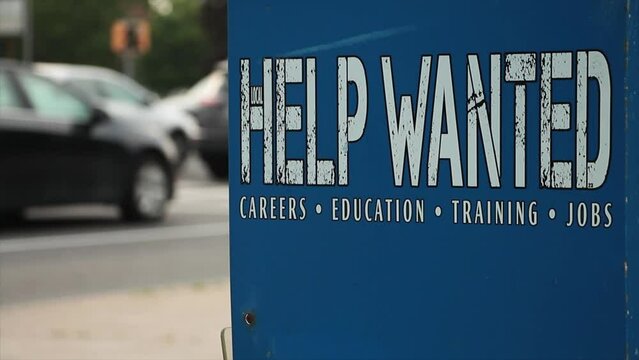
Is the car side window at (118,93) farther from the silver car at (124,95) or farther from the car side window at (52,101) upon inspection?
the car side window at (52,101)

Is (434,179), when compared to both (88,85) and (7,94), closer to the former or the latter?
(7,94)

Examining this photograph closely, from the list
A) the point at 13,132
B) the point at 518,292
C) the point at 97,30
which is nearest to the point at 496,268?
the point at 518,292

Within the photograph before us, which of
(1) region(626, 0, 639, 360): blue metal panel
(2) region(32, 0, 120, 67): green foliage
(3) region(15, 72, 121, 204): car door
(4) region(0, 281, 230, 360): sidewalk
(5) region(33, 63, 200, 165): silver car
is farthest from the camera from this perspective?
(2) region(32, 0, 120, 67): green foliage

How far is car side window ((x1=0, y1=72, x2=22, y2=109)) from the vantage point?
1224 cm

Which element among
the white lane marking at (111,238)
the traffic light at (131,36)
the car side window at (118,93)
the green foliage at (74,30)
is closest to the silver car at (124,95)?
the car side window at (118,93)

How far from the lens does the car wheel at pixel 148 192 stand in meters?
13.2

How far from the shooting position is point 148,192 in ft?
44.1

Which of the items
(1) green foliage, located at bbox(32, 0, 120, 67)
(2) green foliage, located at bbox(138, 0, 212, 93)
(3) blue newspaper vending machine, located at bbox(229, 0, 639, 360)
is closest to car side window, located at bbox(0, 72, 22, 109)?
(3) blue newspaper vending machine, located at bbox(229, 0, 639, 360)

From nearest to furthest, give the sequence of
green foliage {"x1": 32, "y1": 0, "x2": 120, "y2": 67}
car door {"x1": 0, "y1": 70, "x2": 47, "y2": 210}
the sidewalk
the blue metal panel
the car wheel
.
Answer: the blue metal panel
the sidewalk
car door {"x1": 0, "y1": 70, "x2": 47, "y2": 210}
the car wheel
green foliage {"x1": 32, "y1": 0, "x2": 120, "y2": 67}

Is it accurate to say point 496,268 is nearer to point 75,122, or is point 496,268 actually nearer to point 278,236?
point 278,236

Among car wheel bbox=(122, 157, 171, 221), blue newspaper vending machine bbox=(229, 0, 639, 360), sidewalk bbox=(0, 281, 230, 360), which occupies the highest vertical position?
blue newspaper vending machine bbox=(229, 0, 639, 360)

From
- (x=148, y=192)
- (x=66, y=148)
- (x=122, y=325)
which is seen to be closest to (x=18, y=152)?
(x=66, y=148)

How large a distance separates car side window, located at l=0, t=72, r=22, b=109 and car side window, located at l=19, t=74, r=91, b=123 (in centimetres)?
11

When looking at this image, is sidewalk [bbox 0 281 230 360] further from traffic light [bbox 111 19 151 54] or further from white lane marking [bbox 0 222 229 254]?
traffic light [bbox 111 19 151 54]
